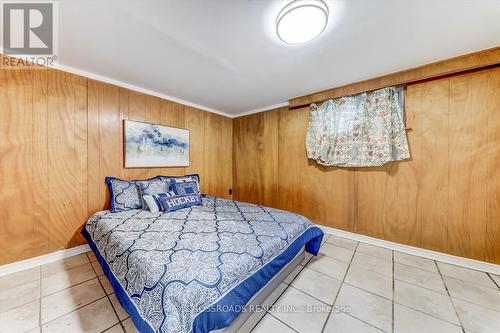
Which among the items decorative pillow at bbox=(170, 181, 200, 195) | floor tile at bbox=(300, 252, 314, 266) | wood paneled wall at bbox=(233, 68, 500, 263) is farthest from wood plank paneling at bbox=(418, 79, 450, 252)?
decorative pillow at bbox=(170, 181, 200, 195)

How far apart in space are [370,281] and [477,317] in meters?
0.68

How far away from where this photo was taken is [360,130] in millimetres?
2695

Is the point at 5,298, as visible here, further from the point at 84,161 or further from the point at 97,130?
the point at 97,130

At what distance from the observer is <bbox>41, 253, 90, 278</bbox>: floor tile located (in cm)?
195

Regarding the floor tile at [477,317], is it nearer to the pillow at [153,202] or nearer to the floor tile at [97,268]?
the pillow at [153,202]

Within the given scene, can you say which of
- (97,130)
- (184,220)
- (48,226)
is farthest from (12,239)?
(184,220)

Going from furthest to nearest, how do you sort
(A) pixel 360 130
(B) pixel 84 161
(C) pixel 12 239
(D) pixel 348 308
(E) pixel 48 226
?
(A) pixel 360 130 → (B) pixel 84 161 → (E) pixel 48 226 → (C) pixel 12 239 → (D) pixel 348 308

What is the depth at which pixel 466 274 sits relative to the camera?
193cm

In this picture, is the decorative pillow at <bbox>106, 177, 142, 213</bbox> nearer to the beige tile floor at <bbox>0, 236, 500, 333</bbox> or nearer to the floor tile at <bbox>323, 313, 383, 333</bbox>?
the beige tile floor at <bbox>0, 236, 500, 333</bbox>

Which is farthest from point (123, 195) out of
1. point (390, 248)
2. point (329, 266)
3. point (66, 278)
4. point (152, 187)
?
point (390, 248)

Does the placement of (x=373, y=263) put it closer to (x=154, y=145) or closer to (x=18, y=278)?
(x=154, y=145)

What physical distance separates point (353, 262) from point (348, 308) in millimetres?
800

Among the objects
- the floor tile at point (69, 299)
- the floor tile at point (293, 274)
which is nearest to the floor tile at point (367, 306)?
the floor tile at point (293, 274)

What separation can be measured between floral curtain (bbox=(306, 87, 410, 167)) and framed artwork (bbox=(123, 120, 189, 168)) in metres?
2.28
